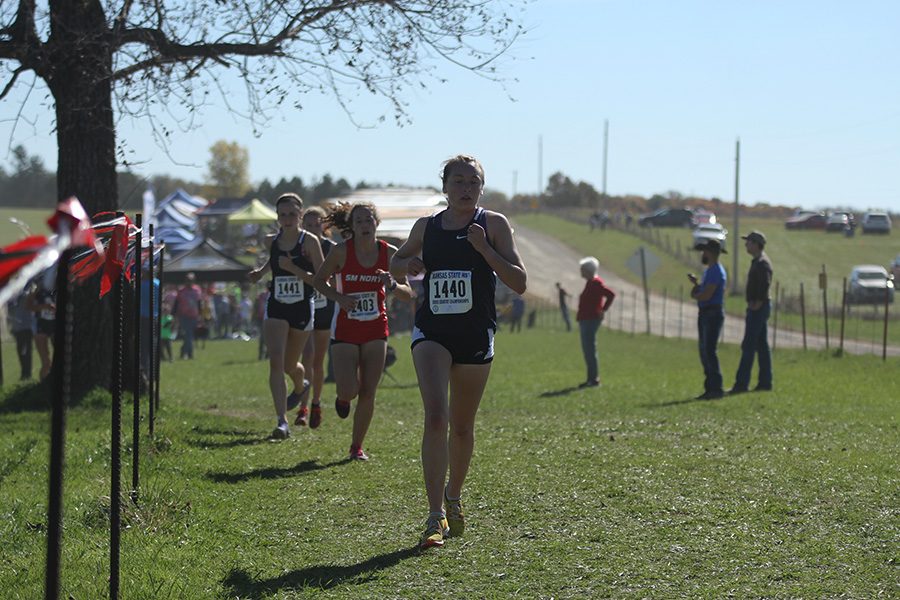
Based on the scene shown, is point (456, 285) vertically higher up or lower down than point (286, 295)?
higher up

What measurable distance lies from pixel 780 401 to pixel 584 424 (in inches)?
147

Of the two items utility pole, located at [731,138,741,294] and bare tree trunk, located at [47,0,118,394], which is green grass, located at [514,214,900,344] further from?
bare tree trunk, located at [47,0,118,394]

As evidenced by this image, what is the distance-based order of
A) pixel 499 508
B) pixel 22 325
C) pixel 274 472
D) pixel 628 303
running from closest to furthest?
pixel 499 508 < pixel 274 472 < pixel 22 325 < pixel 628 303

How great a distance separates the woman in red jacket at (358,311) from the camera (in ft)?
30.5

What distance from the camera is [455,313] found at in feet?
21.6

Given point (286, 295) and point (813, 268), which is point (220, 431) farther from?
point (813, 268)

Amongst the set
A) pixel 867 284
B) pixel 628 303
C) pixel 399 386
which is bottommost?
pixel 628 303

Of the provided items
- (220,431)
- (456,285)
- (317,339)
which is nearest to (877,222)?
(317,339)

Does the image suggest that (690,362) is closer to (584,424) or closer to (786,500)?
(584,424)

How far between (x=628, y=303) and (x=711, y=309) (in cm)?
4526

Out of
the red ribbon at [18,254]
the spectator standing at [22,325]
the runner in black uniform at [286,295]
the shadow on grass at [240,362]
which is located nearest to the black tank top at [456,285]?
the red ribbon at [18,254]

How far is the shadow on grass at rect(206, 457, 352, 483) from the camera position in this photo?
8.70 metres

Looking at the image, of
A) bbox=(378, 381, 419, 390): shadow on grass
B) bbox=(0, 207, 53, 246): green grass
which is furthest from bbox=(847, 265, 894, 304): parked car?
bbox=(0, 207, 53, 246): green grass

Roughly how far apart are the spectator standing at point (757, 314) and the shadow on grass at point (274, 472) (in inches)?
326
